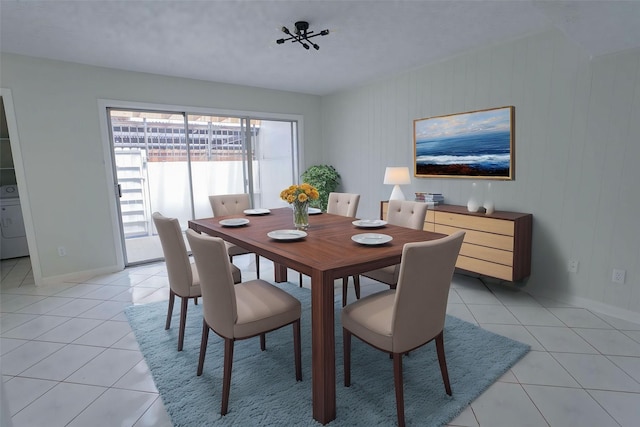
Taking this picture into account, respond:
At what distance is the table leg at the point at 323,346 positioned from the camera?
158 centimetres

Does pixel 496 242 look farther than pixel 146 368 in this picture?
Yes

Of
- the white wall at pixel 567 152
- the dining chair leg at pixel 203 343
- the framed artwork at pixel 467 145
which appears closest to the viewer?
the dining chair leg at pixel 203 343

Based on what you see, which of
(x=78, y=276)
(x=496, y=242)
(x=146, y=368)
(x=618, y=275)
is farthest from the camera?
(x=78, y=276)

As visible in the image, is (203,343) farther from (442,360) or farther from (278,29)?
(278,29)

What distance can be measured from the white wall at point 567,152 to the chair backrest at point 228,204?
2312 millimetres

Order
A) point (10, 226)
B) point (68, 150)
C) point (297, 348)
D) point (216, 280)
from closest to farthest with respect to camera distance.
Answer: point (216, 280), point (297, 348), point (68, 150), point (10, 226)

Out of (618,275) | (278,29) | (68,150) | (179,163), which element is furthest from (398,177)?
(68,150)

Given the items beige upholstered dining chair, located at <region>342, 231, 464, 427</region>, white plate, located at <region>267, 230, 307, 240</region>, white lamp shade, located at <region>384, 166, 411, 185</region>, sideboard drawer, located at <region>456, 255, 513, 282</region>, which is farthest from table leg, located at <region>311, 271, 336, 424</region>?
white lamp shade, located at <region>384, 166, 411, 185</region>

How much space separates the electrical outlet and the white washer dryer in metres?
6.98

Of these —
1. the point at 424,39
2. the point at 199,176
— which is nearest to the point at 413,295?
the point at 424,39

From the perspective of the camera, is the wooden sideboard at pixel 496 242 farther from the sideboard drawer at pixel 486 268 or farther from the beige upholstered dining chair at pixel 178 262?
the beige upholstered dining chair at pixel 178 262

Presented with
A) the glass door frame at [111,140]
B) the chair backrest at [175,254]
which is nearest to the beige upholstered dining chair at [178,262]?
the chair backrest at [175,254]

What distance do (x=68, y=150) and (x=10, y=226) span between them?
2163mm

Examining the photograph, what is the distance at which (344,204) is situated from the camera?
11.7ft
